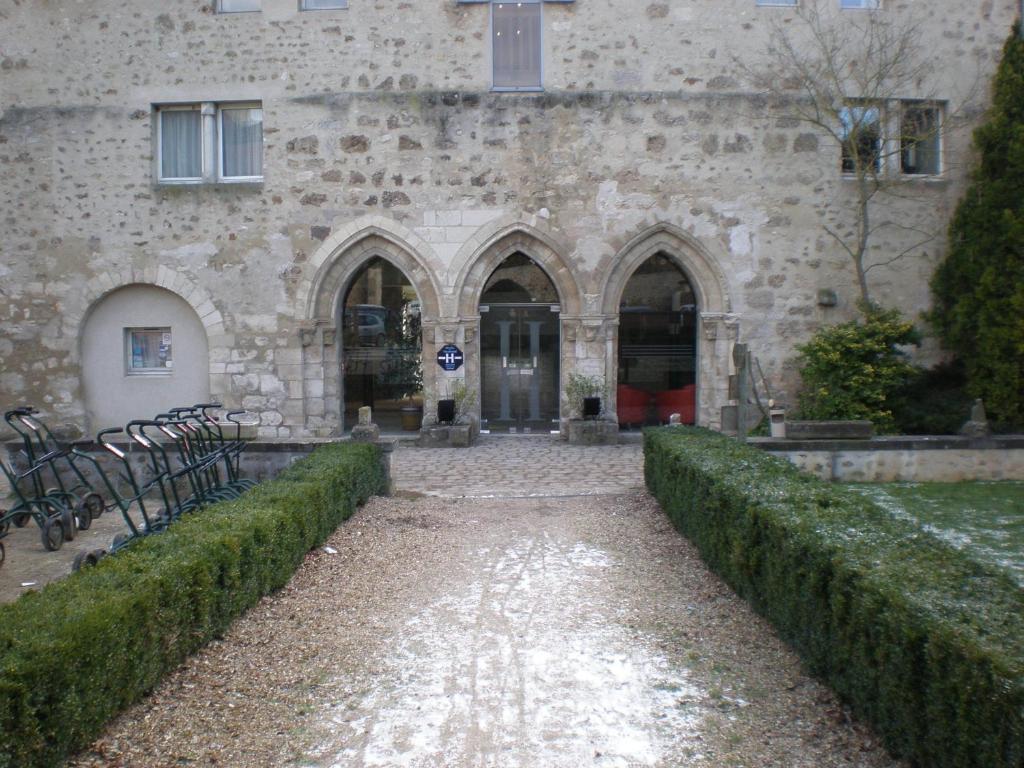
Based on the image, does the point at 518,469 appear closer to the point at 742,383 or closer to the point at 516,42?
the point at 742,383

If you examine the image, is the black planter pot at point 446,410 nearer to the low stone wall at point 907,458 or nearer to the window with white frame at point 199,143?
the window with white frame at point 199,143

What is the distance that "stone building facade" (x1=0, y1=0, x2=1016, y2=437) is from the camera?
13.8m

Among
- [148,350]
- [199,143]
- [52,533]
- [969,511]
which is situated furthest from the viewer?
[148,350]

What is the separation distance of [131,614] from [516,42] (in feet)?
38.1

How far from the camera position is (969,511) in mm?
8648

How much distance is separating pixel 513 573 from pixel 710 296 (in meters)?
8.19

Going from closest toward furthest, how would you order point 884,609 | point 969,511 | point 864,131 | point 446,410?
point 884,609, point 969,511, point 446,410, point 864,131

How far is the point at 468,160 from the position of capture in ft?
45.2

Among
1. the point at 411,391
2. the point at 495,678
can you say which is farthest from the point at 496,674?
the point at 411,391

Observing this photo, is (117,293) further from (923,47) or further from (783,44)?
(923,47)

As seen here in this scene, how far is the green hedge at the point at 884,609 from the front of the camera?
3160 mm

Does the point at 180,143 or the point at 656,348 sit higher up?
the point at 180,143

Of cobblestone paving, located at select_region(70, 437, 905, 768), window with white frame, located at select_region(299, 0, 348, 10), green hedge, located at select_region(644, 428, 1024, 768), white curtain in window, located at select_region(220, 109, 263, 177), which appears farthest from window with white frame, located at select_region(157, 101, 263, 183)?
green hedge, located at select_region(644, 428, 1024, 768)

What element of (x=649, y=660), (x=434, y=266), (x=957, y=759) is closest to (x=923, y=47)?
(x=434, y=266)
